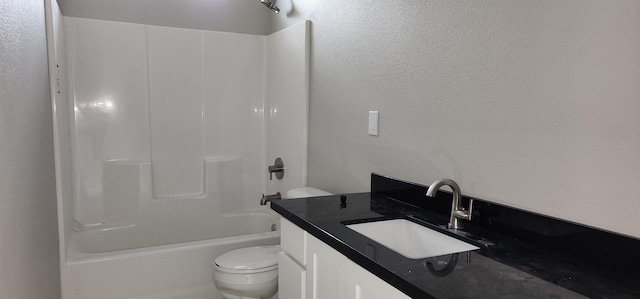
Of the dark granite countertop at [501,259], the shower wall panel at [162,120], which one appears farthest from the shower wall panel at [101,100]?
the dark granite countertop at [501,259]

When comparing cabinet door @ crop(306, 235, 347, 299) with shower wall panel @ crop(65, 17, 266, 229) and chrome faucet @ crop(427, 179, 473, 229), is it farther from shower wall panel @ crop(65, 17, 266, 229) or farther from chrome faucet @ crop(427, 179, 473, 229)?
shower wall panel @ crop(65, 17, 266, 229)

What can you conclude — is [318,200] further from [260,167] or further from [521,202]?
[260,167]

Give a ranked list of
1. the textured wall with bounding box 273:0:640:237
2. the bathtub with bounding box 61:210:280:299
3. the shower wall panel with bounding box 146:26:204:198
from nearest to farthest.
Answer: the textured wall with bounding box 273:0:640:237
the bathtub with bounding box 61:210:280:299
the shower wall panel with bounding box 146:26:204:198

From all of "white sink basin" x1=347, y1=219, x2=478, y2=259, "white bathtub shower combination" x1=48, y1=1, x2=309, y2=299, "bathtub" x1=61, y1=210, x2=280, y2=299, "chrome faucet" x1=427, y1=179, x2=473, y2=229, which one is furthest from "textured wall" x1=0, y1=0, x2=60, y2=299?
"chrome faucet" x1=427, y1=179, x2=473, y2=229

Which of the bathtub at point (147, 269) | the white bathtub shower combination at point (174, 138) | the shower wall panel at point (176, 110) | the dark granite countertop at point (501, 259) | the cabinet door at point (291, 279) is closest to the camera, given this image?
the dark granite countertop at point (501, 259)

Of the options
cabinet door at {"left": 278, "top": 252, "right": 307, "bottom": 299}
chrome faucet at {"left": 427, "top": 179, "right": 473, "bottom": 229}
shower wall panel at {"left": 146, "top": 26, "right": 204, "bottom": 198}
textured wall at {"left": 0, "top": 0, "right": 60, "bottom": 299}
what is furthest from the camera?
shower wall panel at {"left": 146, "top": 26, "right": 204, "bottom": 198}

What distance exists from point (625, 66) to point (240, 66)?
2.51 metres

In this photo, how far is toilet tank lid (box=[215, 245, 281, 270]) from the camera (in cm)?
191

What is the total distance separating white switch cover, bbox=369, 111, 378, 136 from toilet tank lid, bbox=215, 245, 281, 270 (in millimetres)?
775

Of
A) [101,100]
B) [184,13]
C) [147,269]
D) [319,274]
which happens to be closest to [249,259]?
[147,269]

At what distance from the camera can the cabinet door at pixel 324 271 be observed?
3.78 ft

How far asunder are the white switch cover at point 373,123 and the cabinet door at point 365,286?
0.83 m

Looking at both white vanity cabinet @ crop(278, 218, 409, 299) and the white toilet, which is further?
the white toilet

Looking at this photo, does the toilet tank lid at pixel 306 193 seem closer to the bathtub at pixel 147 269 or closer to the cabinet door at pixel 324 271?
the bathtub at pixel 147 269
